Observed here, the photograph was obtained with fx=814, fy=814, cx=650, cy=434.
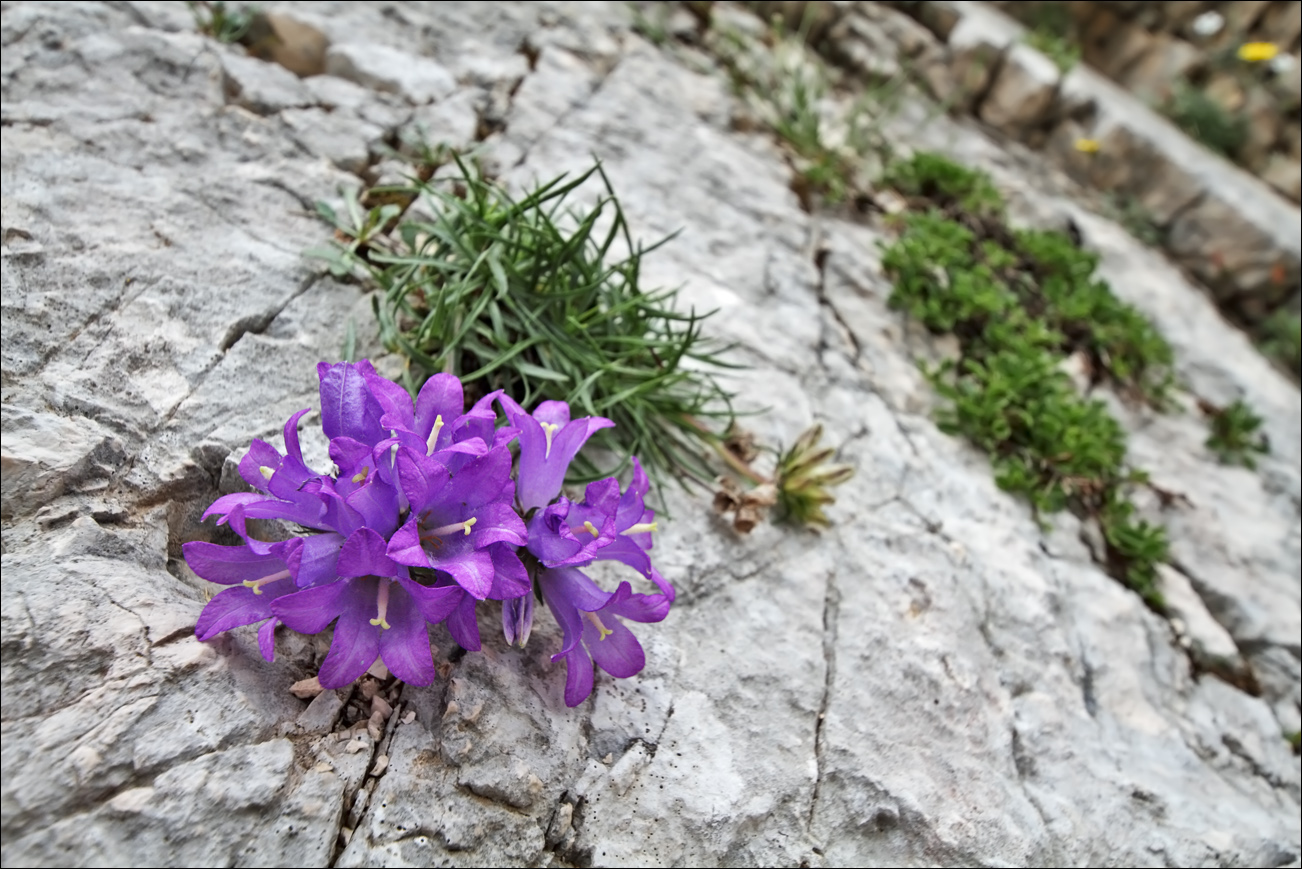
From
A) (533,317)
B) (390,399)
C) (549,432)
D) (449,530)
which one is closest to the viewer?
(449,530)

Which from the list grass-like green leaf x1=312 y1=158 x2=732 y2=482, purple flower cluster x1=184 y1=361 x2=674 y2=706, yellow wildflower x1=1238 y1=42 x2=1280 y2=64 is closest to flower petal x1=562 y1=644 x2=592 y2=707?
purple flower cluster x1=184 y1=361 x2=674 y2=706

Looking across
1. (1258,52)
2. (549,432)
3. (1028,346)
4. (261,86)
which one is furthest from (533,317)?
(1258,52)

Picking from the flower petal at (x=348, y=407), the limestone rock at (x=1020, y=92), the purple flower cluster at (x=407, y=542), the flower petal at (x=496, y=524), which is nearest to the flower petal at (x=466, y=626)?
the purple flower cluster at (x=407, y=542)

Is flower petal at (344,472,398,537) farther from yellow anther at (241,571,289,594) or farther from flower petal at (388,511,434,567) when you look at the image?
yellow anther at (241,571,289,594)

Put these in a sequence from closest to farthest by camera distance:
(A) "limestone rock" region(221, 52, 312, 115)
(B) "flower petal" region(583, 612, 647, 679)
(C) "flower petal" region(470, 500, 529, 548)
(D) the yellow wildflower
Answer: (C) "flower petal" region(470, 500, 529, 548), (B) "flower petal" region(583, 612, 647, 679), (A) "limestone rock" region(221, 52, 312, 115), (D) the yellow wildflower

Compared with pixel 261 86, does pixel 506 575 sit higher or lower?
higher

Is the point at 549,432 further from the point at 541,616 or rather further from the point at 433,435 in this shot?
the point at 541,616
